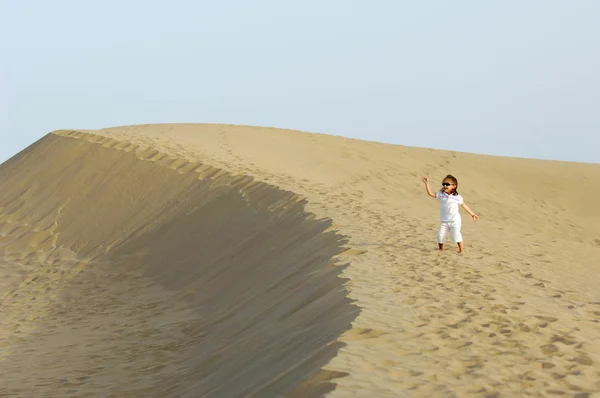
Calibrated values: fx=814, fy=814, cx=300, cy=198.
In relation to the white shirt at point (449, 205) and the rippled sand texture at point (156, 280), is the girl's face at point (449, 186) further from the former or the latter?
the rippled sand texture at point (156, 280)

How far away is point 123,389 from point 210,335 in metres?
1.77

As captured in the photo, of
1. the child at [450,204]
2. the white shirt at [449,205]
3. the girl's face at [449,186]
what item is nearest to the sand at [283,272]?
the child at [450,204]

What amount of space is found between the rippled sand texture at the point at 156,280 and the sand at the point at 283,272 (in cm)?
5

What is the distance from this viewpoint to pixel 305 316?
8.65m

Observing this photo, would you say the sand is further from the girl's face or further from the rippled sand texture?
the girl's face

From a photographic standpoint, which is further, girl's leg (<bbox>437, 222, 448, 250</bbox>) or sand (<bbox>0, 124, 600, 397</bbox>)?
girl's leg (<bbox>437, 222, 448, 250</bbox>)

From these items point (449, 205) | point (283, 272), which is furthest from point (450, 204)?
point (283, 272)

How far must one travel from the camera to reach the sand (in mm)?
6941

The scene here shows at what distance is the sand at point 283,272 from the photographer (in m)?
6.94

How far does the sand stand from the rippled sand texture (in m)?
0.05

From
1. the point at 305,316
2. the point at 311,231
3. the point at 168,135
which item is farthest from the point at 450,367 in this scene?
the point at 168,135

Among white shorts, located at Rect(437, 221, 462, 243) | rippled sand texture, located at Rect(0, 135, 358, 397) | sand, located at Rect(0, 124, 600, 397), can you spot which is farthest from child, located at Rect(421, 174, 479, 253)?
rippled sand texture, located at Rect(0, 135, 358, 397)

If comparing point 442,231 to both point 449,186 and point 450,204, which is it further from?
point 449,186

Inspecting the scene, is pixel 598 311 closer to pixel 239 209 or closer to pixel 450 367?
pixel 450 367
